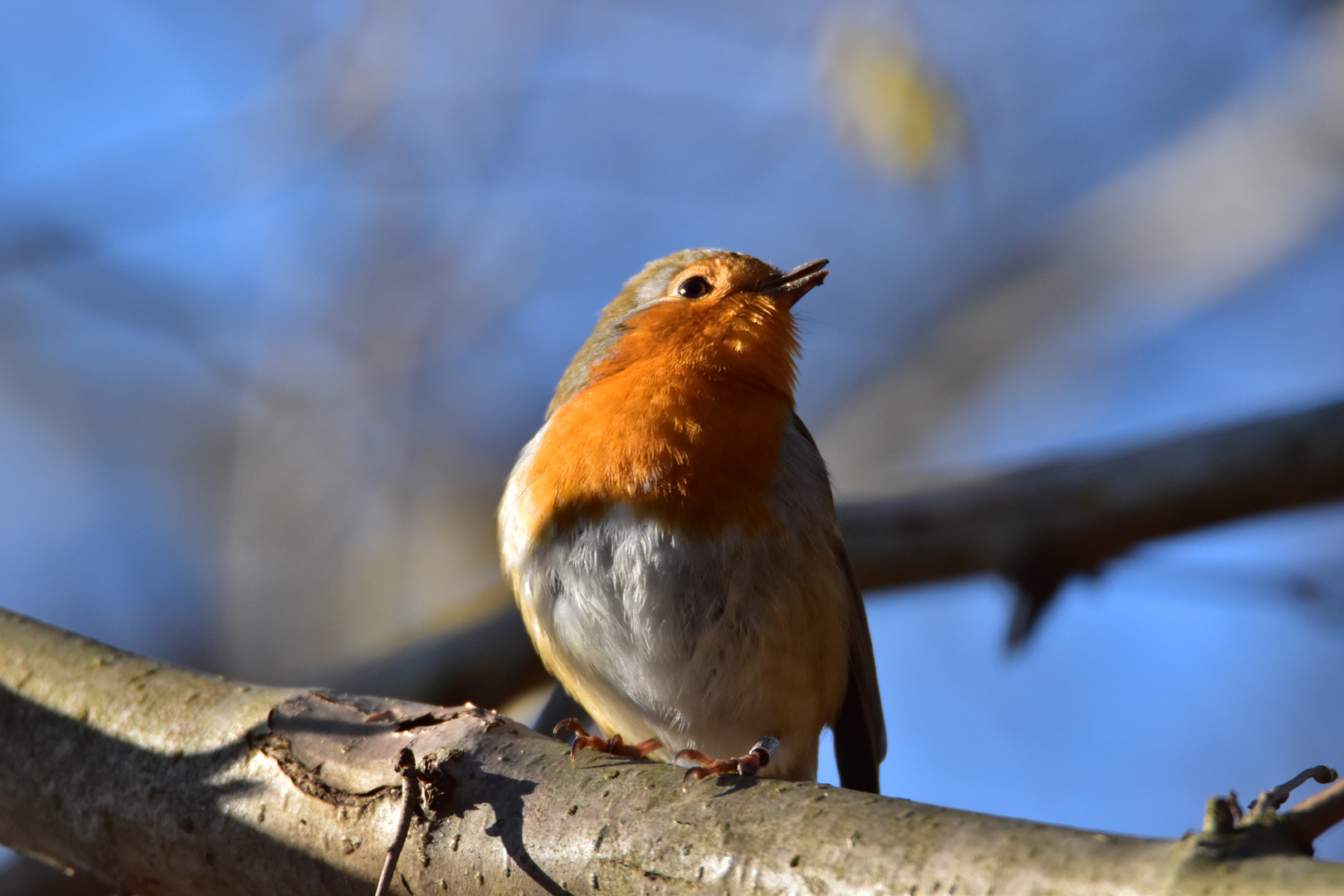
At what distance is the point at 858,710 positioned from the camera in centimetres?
389

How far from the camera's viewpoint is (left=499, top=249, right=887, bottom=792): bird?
10.2ft

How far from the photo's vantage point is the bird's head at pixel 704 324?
3.70 metres

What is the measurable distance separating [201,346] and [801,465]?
3835mm

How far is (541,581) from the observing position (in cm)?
321

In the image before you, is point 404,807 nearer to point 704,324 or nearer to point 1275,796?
point 1275,796

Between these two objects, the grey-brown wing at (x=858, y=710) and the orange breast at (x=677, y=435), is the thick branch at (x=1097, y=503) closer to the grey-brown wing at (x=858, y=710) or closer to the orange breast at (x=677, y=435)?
the grey-brown wing at (x=858, y=710)

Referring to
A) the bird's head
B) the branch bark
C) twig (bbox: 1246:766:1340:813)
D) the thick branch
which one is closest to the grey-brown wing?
the bird's head

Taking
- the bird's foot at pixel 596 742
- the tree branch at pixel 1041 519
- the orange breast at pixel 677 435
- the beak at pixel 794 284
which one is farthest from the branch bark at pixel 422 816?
the beak at pixel 794 284

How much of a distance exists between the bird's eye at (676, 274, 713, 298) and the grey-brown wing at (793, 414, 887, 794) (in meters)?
0.64

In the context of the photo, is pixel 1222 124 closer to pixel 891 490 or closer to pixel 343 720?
pixel 891 490

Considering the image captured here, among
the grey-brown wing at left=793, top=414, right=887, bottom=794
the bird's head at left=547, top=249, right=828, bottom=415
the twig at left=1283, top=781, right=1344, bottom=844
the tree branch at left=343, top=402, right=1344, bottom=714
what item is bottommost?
the twig at left=1283, top=781, right=1344, bottom=844

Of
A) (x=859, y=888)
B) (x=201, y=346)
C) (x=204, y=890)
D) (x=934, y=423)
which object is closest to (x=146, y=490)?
(x=201, y=346)

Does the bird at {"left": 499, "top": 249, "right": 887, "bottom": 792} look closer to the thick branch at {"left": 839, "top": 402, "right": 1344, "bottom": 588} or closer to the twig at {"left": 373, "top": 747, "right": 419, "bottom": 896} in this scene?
the thick branch at {"left": 839, "top": 402, "right": 1344, "bottom": 588}

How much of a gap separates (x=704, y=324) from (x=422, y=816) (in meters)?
2.18
